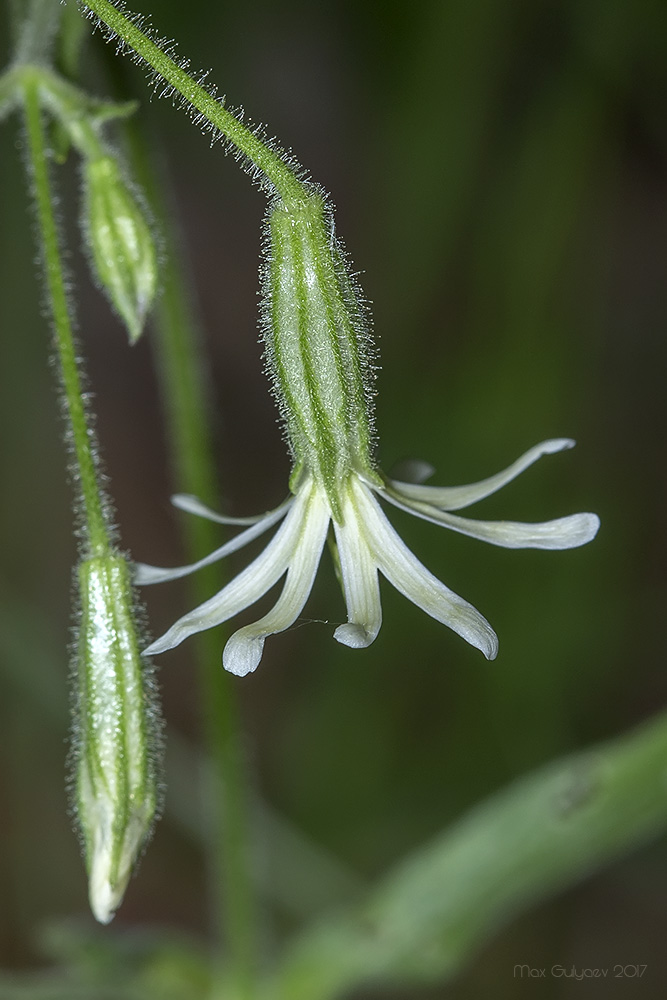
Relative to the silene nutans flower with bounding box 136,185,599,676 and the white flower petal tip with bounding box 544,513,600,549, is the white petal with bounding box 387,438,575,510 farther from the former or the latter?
the white flower petal tip with bounding box 544,513,600,549

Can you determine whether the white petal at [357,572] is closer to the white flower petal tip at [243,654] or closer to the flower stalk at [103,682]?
the white flower petal tip at [243,654]

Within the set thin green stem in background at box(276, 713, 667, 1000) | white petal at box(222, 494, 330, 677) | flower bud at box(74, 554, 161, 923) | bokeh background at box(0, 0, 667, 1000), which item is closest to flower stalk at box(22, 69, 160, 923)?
flower bud at box(74, 554, 161, 923)

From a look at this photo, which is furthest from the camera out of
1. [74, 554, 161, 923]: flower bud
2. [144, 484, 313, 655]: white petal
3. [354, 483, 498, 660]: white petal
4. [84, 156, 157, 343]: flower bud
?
[84, 156, 157, 343]: flower bud

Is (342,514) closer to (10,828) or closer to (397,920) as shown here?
(397,920)

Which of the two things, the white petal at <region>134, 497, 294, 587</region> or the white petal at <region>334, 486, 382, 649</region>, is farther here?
the white petal at <region>134, 497, 294, 587</region>

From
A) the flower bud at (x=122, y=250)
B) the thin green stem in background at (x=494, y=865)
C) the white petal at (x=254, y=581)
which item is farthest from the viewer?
the thin green stem in background at (x=494, y=865)

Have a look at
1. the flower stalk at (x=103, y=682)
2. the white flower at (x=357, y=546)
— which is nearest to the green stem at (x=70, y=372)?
the flower stalk at (x=103, y=682)

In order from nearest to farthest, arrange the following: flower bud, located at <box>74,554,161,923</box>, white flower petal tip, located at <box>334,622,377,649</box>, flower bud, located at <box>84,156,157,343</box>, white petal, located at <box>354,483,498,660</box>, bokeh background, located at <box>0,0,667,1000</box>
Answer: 1. white flower petal tip, located at <box>334,622,377,649</box>
2. white petal, located at <box>354,483,498,660</box>
3. flower bud, located at <box>74,554,161,923</box>
4. flower bud, located at <box>84,156,157,343</box>
5. bokeh background, located at <box>0,0,667,1000</box>
